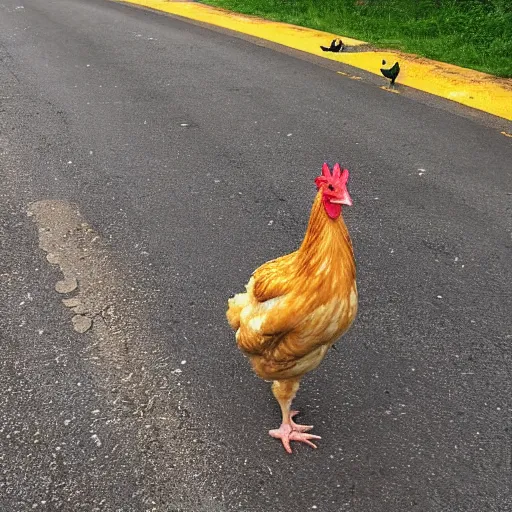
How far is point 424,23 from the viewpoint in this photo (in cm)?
1134

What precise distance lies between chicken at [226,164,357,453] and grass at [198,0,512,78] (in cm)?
765

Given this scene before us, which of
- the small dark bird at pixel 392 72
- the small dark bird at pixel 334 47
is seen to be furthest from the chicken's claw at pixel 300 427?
the small dark bird at pixel 334 47

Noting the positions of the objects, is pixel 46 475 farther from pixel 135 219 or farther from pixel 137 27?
pixel 137 27

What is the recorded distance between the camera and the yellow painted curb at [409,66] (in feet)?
26.6

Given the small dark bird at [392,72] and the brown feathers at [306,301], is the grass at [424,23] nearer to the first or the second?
the small dark bird at [392,72]

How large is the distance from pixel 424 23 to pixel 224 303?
9.29 metres

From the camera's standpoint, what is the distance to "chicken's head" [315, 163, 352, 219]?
95.7 inches

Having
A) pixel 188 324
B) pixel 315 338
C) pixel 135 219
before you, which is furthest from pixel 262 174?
pixel 315 338

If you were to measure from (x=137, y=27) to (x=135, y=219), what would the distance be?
8.78 meters

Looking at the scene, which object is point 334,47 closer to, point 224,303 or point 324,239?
point 224,303

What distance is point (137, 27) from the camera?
41.1ft

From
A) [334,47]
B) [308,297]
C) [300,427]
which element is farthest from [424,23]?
[308,297]

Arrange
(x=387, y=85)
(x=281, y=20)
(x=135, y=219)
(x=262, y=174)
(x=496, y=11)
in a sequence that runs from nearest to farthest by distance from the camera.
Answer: (x=135, y=219), (x=262, y=174), (x=387, y=85), (x=496, y=11), (x=281, y=20)

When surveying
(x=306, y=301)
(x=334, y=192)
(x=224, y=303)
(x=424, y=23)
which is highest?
(x=334, y=192)
